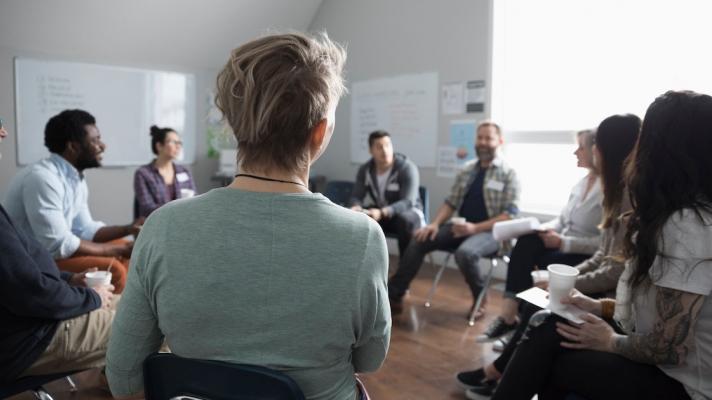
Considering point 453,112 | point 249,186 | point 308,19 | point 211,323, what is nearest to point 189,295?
point 211,323

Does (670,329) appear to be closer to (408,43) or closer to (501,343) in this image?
(501,343)

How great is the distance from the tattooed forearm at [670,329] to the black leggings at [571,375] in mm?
69

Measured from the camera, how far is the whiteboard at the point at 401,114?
16.8 ft

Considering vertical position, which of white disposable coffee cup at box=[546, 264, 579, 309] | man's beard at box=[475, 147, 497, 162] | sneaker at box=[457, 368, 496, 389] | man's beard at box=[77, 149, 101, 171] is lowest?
sneaker at box=[457, 368, 496, 389]

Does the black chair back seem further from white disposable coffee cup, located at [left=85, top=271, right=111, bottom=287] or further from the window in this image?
the window

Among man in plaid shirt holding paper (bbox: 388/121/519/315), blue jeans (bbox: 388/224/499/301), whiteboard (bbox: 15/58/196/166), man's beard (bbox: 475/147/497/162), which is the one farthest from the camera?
whiteboard (bbox: 15/58/196/166)

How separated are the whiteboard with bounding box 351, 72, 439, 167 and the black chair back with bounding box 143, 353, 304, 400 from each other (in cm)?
433

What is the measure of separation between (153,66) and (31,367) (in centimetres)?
450

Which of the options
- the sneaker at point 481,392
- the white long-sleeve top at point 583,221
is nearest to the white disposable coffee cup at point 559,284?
the sneaker at point 481,392

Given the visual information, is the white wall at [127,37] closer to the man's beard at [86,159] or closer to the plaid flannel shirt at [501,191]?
the man's beard at [86,159]

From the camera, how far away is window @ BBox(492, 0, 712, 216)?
364 centimetres

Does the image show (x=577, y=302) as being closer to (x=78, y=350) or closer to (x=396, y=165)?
(x=78, y=350)

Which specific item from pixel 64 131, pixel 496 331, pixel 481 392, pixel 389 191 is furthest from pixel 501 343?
pixel 64 131

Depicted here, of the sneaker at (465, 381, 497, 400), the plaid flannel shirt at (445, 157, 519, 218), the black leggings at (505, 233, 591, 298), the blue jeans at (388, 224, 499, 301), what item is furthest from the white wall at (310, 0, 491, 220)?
the sneaker at (465, 381, 497, 400)
